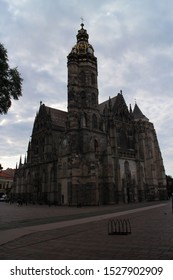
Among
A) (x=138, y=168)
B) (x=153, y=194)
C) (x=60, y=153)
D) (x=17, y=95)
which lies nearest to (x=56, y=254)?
(x=17, y=95)

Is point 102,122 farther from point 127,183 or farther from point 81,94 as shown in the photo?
point 127,183

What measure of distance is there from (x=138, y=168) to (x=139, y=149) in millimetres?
6776

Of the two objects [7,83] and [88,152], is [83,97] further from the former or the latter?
[7,83]

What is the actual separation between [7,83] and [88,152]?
30267 mm

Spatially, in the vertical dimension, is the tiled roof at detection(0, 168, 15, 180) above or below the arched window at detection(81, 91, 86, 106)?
below

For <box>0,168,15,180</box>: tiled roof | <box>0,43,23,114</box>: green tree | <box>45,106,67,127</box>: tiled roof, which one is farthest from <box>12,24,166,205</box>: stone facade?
<box>0,168,15,180</box>: tiled roof

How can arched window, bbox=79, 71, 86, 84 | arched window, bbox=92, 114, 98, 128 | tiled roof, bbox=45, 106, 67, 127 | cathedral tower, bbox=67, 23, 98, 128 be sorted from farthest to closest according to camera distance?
tiled roof, bbox=45, 106, 67, 127, arched window, bbox=79, 71, 86, 84, arched window, bbox=92, 114, 98, 128, cathedral tower, bbox=67, 23, 98, 128

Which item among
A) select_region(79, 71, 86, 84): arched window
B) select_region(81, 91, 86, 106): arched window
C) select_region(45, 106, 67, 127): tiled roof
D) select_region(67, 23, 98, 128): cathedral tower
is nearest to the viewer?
select_region(67, 23, 98, 128): cathedral tower

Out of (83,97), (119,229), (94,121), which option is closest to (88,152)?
(94,121)

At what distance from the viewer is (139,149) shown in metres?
60.0

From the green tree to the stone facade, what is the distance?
1128 inches

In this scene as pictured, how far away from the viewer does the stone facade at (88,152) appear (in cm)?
4492

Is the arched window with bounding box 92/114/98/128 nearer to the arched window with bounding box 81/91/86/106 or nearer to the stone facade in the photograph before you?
the stone facade

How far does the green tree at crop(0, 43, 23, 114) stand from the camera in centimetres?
1575
